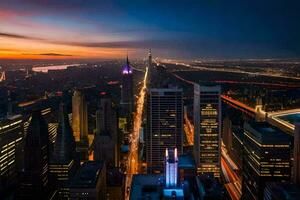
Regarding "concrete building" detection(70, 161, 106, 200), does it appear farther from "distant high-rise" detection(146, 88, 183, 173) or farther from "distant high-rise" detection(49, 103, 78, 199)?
"distant high-rise" detection(146, 88, 183, 173)

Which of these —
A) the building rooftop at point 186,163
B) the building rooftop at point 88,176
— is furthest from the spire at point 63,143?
the building rooftop at point 186,163

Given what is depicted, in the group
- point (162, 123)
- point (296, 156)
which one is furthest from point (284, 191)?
point (162, 123)

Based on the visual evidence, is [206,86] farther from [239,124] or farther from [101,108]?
[101,108]

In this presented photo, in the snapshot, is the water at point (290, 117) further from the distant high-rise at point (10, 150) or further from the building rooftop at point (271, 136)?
the distant high-rise at point (10, 150)

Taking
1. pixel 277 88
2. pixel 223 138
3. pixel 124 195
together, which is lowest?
pixel 124 195

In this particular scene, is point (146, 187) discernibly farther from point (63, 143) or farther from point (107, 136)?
point (107, 136)

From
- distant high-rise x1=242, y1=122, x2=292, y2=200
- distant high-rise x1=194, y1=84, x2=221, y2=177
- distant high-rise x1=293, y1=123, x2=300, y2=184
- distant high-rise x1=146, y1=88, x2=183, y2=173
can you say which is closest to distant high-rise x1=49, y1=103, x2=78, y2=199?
distant high-rise x1=146, y1=88, x2=183, y2=173

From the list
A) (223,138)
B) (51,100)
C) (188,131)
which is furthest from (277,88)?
(51,100)
